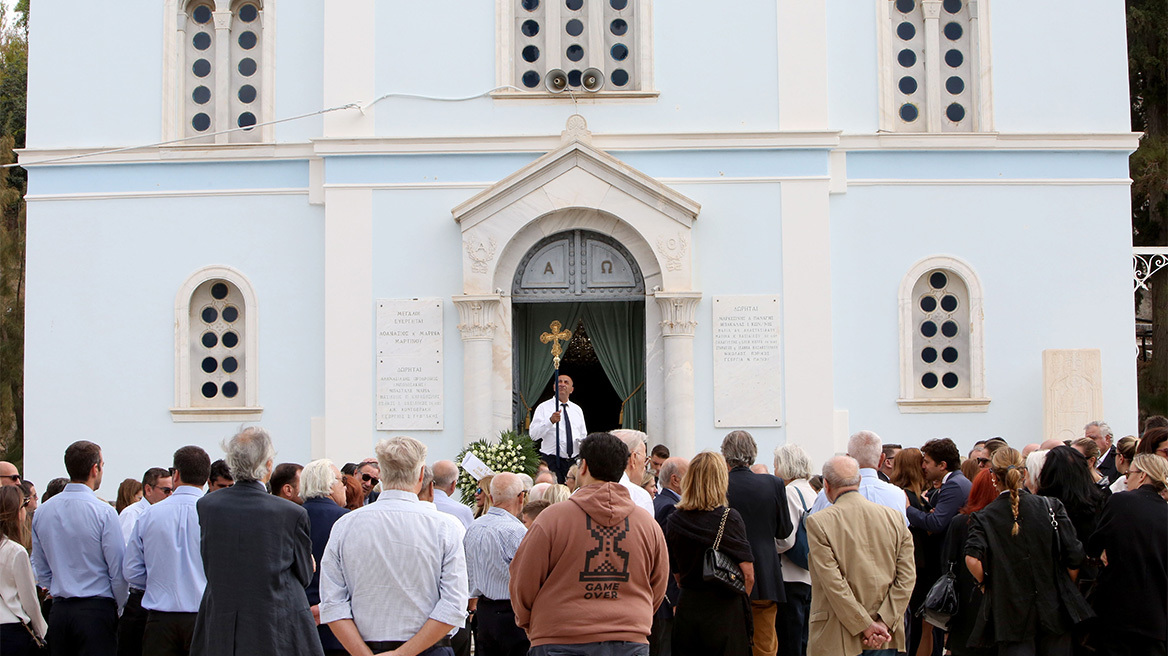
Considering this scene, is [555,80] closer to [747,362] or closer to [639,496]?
[747,362]

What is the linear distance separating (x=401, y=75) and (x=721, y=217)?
4698 mm

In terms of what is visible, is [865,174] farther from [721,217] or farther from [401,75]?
[401,75]

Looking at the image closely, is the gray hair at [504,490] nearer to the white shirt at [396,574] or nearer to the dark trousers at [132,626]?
the white shirt at [396,574]

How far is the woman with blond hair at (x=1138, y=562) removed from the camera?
7.20 m

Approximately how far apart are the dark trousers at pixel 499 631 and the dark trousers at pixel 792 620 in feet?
6.79

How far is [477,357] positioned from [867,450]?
8.42 metres

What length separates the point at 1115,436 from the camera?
54.7 ft

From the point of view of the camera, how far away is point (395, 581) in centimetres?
592

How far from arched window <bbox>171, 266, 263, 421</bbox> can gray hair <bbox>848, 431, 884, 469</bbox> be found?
10345 millimetres

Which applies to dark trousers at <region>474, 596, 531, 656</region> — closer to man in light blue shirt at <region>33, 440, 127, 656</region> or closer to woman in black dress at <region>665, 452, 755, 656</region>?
woman in black dress at <region>665, 452, 755, 656</region>

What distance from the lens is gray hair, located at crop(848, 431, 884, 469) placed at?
8383 mm

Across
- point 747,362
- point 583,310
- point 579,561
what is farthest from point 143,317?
point 579,561

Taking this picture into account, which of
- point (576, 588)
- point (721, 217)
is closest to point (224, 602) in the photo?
point (576, 588)

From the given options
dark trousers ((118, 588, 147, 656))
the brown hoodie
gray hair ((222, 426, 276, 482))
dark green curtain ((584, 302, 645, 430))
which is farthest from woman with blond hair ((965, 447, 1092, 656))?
dark green curtain ((584, 302, 645, 430))
